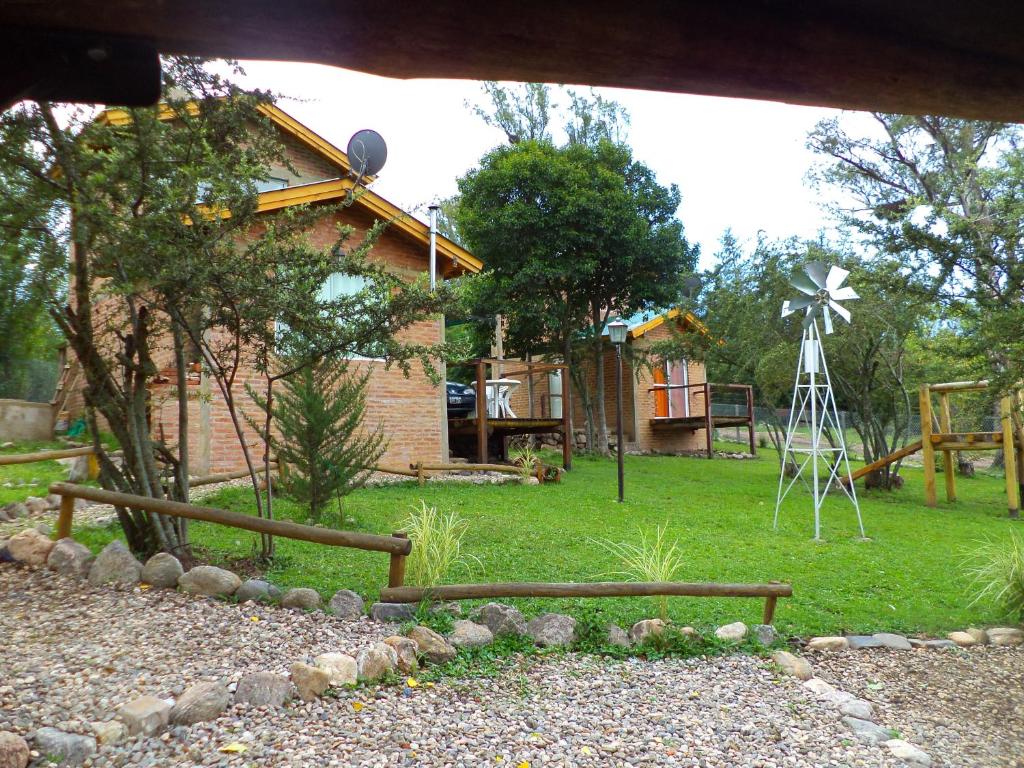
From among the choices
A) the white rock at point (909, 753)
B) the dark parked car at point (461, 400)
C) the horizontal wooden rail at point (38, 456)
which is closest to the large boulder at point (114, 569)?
the horizontal wooden rail at point (38, 456)

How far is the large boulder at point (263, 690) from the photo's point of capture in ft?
12.6

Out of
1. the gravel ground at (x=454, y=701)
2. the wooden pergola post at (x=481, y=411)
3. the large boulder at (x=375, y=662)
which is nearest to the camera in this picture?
the gravel ground at (x=454, y=701)

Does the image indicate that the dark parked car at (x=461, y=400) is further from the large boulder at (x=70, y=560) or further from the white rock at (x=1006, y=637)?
the white rock at (x=1006, y=637)

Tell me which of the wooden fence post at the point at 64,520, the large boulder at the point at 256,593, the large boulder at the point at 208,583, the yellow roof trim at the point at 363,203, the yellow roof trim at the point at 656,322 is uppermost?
the yellow roof trim at the point at 363,203

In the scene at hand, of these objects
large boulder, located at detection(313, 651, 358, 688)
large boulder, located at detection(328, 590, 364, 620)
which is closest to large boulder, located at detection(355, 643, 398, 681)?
large boulder, located at detection(313, 651, 358, 688)

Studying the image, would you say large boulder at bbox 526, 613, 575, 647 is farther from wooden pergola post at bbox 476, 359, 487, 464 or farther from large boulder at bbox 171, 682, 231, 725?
wooden pergola post at bbox 476, 359, 487, 464

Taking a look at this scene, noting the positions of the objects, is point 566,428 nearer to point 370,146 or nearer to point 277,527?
point 370,146

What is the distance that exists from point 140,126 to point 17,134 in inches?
33.2

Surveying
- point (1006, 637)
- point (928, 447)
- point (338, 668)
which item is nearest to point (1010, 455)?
point (928, 447)

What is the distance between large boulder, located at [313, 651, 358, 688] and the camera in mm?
4113

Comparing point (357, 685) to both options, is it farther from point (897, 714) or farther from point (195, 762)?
point (897, 714)

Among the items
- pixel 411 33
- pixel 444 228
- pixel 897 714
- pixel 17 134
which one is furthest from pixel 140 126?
pixel 444 228

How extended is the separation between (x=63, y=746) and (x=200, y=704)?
60 cm

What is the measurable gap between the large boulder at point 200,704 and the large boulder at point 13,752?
2.07 feet
